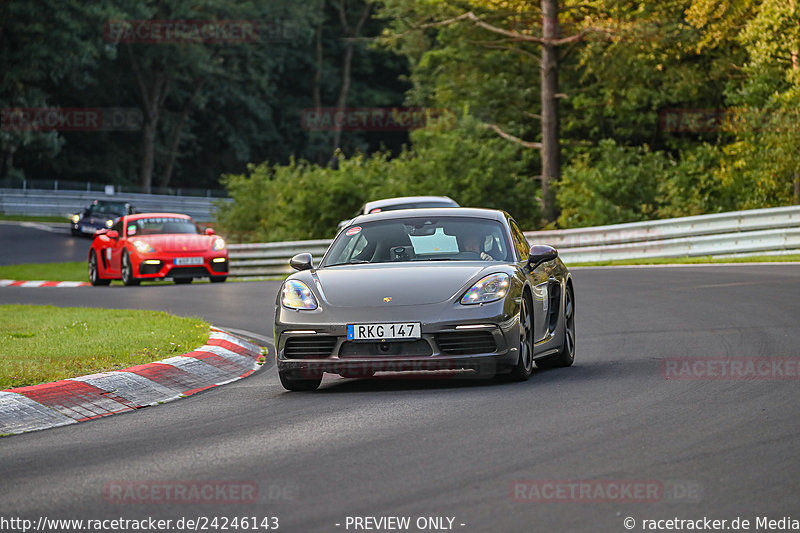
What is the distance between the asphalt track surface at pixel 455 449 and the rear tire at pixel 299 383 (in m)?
0.10

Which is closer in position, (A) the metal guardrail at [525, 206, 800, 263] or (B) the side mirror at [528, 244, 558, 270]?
(B) the side mirror at [528, 244, 558, 270]

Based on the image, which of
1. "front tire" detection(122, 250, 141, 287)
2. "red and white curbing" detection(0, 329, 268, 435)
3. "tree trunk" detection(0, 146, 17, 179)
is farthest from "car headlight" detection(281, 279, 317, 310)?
"tree trunk" detection(0, 146, 17, 179)

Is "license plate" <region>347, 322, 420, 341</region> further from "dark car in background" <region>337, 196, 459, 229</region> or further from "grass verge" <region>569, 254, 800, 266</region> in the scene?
"grass verge" <region>569, 254, 800, 266</region>

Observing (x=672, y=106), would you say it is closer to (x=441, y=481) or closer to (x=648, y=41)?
(x=648, y=41)

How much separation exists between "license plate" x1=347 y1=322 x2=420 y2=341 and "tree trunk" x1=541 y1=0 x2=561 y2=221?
27232 mm

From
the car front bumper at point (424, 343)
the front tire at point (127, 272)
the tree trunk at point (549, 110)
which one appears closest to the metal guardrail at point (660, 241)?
the front tire at point (127, 272)

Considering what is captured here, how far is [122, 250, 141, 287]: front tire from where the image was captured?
26.7m

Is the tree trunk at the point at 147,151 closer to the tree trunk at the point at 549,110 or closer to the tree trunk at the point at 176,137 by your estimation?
the tree trunk at the point at 176,137

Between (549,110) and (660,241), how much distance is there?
1020 centimetres

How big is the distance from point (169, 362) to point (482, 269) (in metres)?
2.89

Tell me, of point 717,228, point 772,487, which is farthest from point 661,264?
point 772,487

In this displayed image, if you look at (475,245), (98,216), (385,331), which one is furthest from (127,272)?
(98,216)

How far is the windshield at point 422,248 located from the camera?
10.8 m

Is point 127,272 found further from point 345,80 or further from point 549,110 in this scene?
point 345,80
